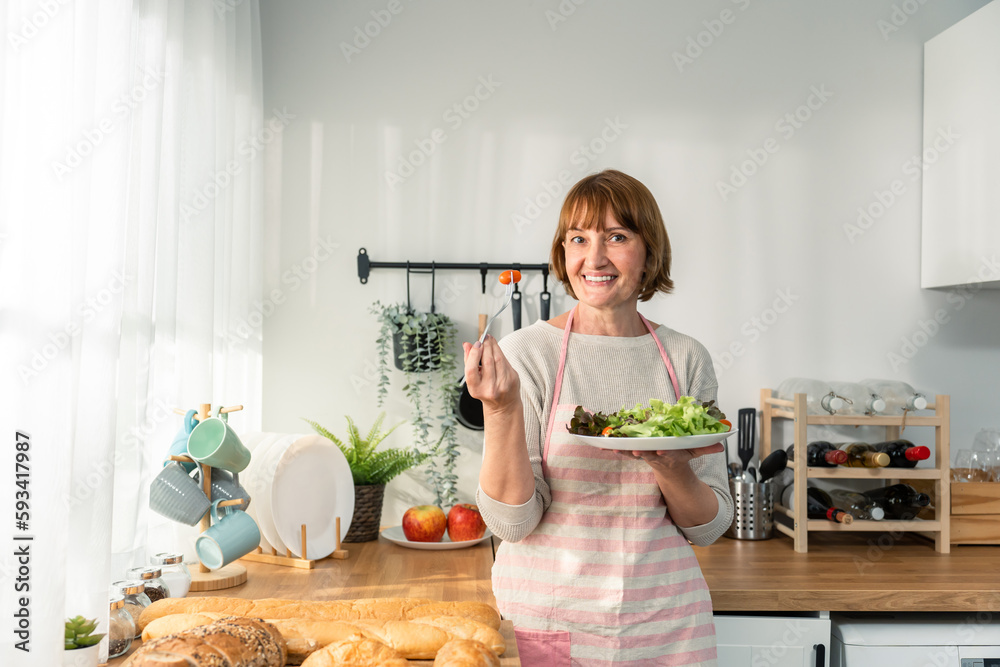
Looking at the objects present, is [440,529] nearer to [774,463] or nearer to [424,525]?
[424,525]

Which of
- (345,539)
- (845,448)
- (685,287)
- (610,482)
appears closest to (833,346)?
(845,448)

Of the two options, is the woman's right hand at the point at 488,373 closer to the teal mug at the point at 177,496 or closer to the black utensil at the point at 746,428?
the teal mug at the point at 177,496

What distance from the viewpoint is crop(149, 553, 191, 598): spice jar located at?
1237mm

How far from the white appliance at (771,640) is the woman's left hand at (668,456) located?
27.0 inches

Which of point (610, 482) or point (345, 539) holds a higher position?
point (610, 482)

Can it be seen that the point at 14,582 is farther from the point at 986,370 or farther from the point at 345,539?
the point at 986,370

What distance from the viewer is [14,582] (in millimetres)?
815

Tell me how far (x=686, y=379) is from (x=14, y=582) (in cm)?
96

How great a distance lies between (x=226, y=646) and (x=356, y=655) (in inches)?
5.8

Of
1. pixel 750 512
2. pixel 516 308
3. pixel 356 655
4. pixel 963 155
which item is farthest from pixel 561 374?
pixel 963 155

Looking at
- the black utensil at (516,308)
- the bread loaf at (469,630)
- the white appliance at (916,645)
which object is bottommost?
the white appliance at (916,645)

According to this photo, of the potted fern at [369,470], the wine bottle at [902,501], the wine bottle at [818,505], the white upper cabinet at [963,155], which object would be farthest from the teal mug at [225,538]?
the white upper cabinet at [963,155]

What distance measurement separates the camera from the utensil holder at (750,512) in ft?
6.45

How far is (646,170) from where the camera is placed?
7.11 ft
